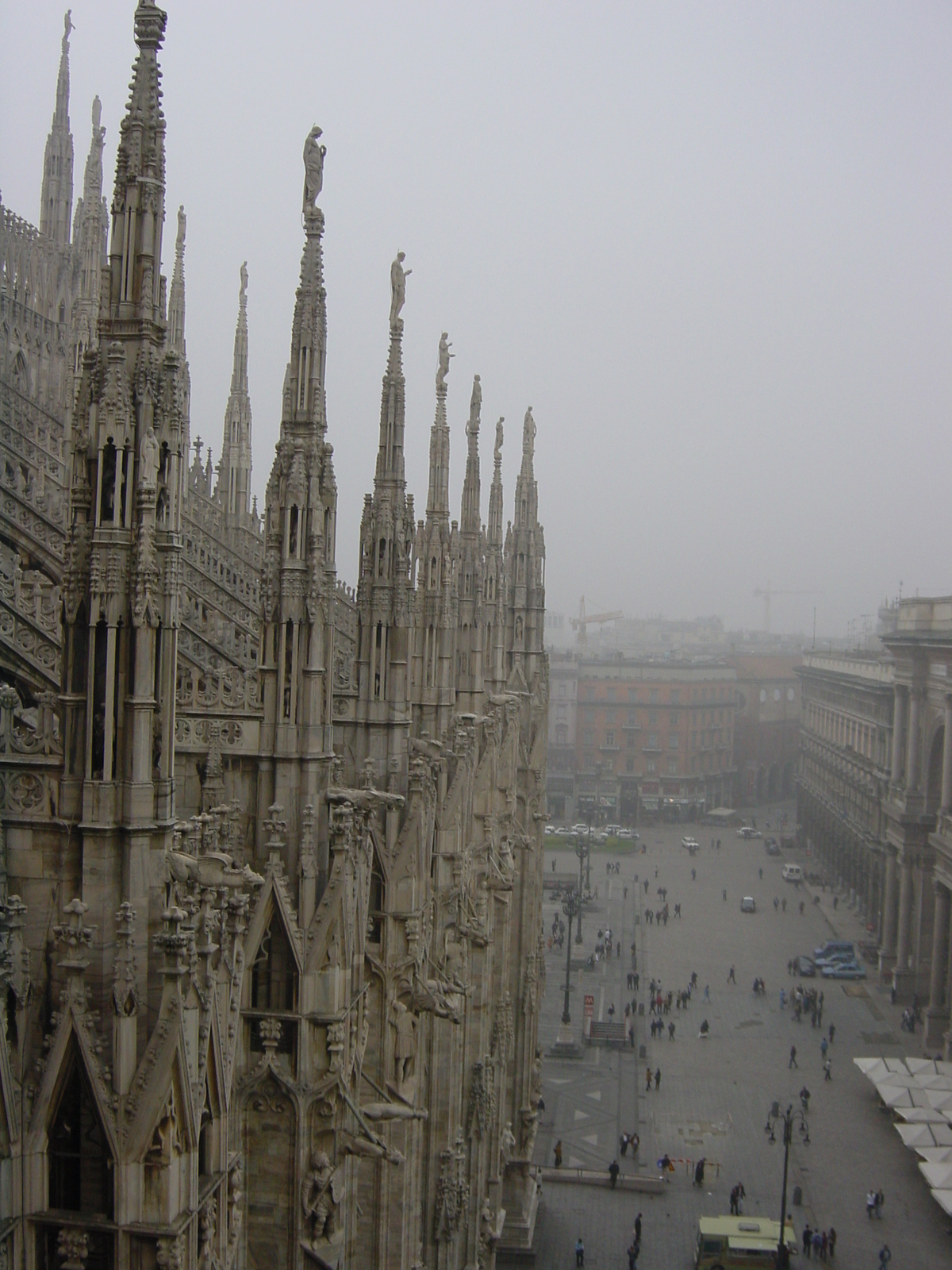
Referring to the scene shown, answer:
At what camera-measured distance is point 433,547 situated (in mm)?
23312

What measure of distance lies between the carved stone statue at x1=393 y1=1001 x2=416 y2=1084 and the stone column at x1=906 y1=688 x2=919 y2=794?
136 ft

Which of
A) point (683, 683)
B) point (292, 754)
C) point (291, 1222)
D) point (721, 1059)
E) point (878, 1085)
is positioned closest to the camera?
point (291, 1222)

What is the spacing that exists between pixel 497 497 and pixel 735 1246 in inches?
760

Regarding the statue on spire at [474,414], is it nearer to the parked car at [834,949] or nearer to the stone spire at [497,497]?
the stone spire at [497,497]

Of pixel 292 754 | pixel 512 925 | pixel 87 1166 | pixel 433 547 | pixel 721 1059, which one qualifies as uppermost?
pixel 433 547

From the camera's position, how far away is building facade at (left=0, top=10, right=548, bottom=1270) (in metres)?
8.40

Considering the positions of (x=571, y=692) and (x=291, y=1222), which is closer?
(x=291, y=1222)

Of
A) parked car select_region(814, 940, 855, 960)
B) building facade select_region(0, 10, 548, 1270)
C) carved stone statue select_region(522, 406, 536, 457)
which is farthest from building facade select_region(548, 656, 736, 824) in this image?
building facade select_region(0, 10, 548, 1270)

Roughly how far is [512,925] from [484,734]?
913 centimetres

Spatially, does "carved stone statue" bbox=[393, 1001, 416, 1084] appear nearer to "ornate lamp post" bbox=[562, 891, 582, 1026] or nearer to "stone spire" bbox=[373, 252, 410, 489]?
"stone spire" bbox=[373, 252, 410, 489]

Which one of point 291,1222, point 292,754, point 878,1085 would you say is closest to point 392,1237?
point 291,1222

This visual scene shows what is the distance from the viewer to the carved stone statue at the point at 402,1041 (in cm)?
1669

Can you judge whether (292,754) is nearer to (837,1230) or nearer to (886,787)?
(837,1230)

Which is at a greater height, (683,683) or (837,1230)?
(683,683)
